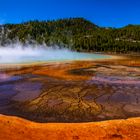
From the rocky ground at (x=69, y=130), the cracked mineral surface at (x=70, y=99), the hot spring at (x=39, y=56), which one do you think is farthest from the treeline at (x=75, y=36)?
the rocky ground at (x=69, y=130)

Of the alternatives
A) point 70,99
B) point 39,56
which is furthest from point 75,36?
point 70,99

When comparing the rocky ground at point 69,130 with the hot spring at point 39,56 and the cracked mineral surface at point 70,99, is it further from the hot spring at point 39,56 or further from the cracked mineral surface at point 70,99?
the hot spring at point 39,56

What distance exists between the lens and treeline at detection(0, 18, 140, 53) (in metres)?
87.1

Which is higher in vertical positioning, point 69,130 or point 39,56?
point 39,56

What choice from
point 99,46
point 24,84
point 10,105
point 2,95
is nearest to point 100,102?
point 10,105

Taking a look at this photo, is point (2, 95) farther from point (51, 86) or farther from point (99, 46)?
point (99, 46)

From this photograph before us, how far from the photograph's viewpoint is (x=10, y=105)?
1248cm

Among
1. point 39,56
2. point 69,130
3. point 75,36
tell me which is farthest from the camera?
point 75,36

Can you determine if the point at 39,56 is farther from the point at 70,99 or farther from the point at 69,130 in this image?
the point at 69,130

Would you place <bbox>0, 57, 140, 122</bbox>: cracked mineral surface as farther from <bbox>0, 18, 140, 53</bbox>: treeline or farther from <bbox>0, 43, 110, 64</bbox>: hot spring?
<bbox>0, 18, 140, 53</bbox>: treeline

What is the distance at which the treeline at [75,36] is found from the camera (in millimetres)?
87125

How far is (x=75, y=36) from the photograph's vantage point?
121562mm

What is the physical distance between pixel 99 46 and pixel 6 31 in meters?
58.5

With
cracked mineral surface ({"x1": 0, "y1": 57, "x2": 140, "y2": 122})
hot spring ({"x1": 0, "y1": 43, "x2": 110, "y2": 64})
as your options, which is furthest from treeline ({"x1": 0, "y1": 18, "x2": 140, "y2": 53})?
cracked mineral surface ({"x1": 0, "y1": 57, "x2": 140, "y2": 122})
